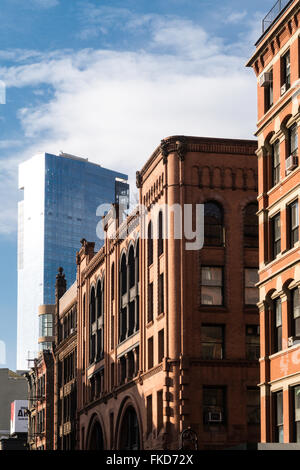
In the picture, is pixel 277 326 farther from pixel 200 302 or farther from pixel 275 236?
pixel 200 302

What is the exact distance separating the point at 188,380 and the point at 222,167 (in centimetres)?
1331

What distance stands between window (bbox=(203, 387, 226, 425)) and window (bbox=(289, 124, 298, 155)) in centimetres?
1983

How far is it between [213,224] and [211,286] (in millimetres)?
3832

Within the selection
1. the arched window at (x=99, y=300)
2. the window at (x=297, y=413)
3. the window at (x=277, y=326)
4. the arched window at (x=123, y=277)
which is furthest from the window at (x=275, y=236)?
the arched window at (x=99, y=300)

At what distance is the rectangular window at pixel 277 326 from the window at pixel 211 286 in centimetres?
1590

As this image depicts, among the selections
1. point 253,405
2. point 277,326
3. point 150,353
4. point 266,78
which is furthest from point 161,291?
point 266,78

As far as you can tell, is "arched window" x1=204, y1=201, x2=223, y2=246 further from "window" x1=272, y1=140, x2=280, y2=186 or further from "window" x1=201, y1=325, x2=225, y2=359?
"window" x1=272, y1=140, x2=280, y2=186

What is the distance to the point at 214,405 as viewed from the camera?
61.4 metres

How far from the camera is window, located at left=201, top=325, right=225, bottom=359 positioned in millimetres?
62219

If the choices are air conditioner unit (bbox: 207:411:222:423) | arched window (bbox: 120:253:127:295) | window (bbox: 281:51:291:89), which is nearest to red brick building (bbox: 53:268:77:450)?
arched window (bbox: 120:253:127:295)

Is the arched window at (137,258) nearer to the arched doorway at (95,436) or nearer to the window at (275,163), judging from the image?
the arched doorway at (95,436)

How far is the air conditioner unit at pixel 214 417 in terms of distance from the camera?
60.8 m
